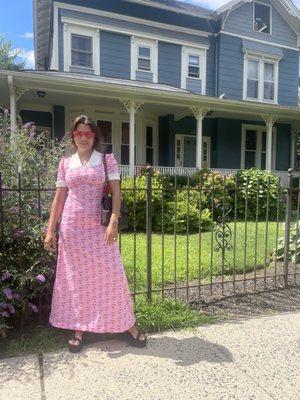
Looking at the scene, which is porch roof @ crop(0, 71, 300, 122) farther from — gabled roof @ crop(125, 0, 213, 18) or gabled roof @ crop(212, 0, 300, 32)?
gabled roof @ crop(212, 0, 300, 32)

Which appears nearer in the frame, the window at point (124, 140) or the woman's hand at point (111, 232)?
the woman's hand at point (111, 232)

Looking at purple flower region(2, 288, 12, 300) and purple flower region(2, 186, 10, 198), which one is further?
purple flower region(2, 186, 10, 198)

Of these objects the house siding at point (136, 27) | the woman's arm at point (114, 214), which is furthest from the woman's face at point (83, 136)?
the house siding at point (136, 27)

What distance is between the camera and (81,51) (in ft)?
47.2

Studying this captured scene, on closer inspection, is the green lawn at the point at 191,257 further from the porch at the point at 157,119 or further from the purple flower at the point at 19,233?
the porch at the point at 157,119

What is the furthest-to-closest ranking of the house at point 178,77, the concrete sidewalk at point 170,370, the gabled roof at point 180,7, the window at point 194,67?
the window at point 194,67 → the gabled roof at point 180,7 → the house at point 178,77 → the concrete sidewalk at point 170,370

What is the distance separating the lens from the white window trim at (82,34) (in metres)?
14.1

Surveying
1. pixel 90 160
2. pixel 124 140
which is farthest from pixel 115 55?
pixel 90 160

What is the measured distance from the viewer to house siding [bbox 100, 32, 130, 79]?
48.1ft

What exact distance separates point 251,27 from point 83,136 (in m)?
16.5

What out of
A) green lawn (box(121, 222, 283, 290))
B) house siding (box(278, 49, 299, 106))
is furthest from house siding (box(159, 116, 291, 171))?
green lawn (box(121, 222, 283, 290))

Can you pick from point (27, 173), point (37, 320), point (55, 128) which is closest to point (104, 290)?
point (37, 320)

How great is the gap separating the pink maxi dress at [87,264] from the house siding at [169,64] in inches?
530

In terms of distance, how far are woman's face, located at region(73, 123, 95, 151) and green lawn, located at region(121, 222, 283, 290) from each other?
1.69 metres
